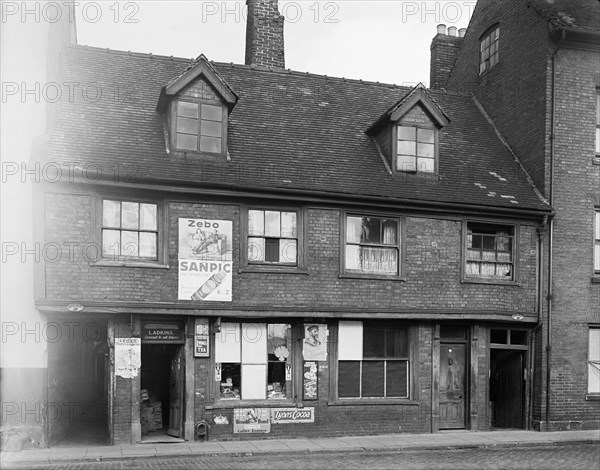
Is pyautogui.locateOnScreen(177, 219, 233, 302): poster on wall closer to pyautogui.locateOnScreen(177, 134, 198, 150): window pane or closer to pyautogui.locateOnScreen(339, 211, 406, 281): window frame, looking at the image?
pyautogui.locateOnScreen(177, 134, 198, 150): window pane

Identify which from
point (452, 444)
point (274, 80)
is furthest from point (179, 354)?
point (274, 80)

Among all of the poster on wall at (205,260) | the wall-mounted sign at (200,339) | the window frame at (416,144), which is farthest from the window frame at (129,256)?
the window frame at (416,144)

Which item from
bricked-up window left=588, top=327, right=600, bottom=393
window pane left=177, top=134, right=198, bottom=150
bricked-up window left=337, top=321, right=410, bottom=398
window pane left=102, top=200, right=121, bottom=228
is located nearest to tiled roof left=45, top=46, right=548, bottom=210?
window pane left=177, top=134, right=198, bottom=150

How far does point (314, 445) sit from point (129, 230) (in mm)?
5850

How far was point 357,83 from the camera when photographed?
2272cm

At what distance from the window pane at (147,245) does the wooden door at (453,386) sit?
7265mm

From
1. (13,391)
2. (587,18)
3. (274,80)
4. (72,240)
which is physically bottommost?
(13,391)

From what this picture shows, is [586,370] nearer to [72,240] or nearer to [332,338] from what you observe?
[332,338]

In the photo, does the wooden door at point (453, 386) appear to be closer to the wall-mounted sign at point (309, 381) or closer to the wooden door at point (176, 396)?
the wall-mounted sign at point (309, 381)

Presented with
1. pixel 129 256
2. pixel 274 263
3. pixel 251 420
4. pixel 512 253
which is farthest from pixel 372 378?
pixel 129 256

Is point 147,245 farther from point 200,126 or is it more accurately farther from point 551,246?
point 551,246

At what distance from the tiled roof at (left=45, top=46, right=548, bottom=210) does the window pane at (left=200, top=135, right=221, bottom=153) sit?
0.31 m

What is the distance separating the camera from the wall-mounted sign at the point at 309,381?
17.9 m

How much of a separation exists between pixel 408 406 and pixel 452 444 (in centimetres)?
178
